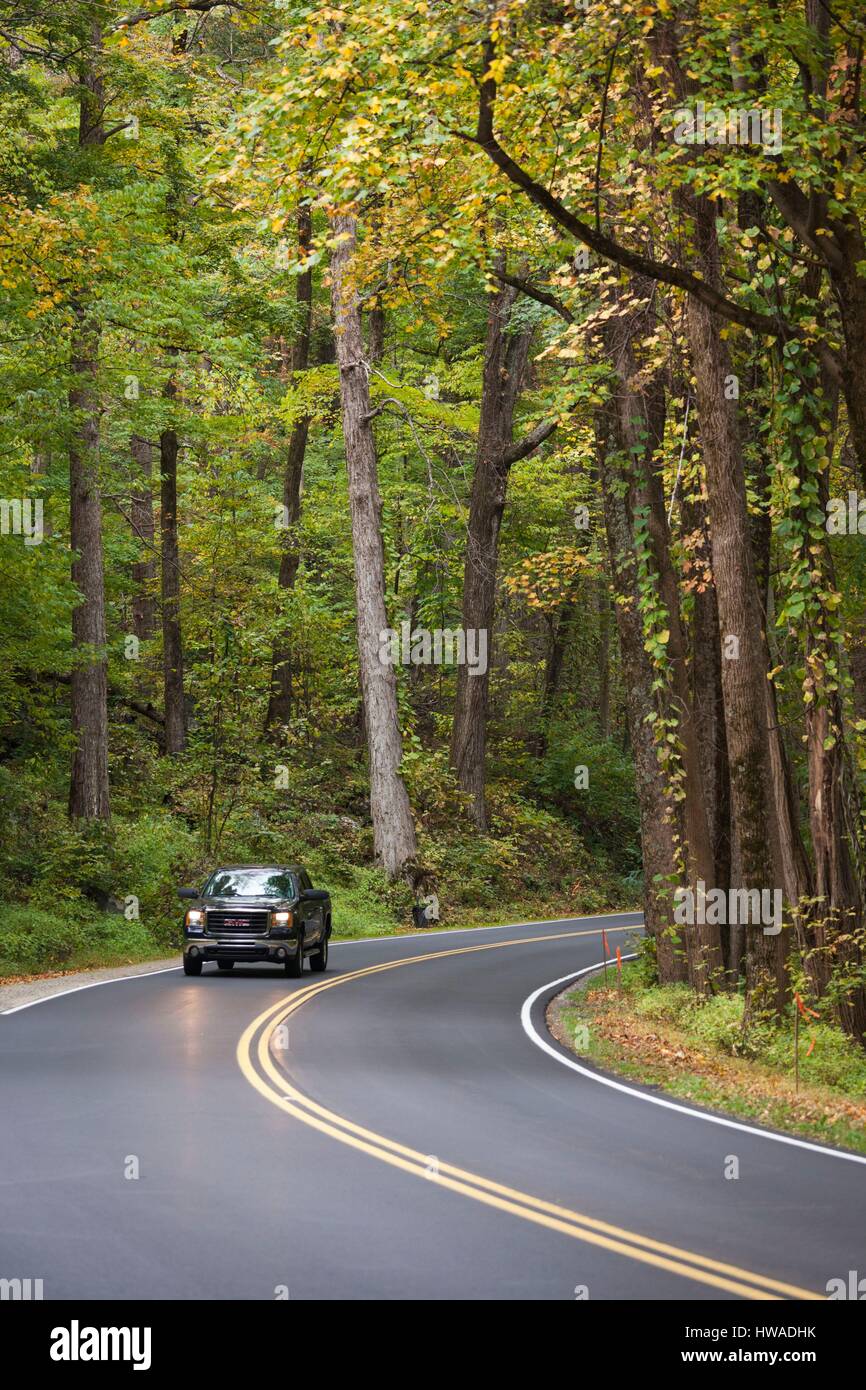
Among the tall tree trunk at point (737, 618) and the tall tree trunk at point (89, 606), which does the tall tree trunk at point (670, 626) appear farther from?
the tall tree trunk at point (89, 606)

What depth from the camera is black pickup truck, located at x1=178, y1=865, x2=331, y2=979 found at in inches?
947

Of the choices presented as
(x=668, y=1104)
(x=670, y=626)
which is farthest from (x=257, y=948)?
(x=668, y=1104)

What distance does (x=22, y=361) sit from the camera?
25.1 meters

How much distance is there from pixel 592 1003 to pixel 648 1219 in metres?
12.9

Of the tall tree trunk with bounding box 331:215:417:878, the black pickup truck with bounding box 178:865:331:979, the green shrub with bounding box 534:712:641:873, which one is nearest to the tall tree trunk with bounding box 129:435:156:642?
the tall tree trunk with bounding box 331:215:417:878

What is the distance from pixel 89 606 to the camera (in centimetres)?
3059

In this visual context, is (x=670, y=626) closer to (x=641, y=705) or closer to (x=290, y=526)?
(x=641, y=705)

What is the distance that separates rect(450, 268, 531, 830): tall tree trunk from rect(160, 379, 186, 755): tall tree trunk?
7.57 meters

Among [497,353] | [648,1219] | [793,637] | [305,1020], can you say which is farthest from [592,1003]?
[497,353]

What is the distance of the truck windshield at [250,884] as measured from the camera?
24406mm

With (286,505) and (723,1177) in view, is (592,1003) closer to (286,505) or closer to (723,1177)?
(723,1177)

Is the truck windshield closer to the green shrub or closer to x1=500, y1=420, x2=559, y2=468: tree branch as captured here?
x1=500, y1=420, x2=559, y2=468: tree branch

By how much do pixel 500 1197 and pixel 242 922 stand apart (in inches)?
598

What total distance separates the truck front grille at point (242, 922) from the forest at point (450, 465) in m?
3.75
